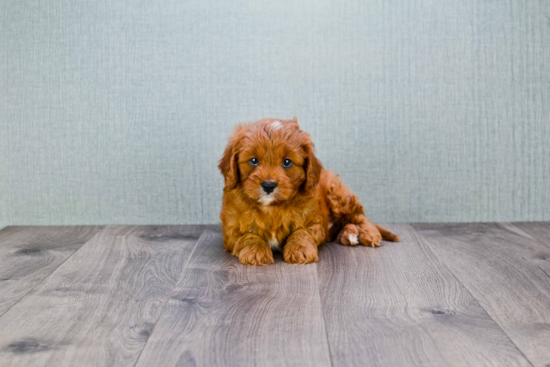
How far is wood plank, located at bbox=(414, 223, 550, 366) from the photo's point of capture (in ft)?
4.96

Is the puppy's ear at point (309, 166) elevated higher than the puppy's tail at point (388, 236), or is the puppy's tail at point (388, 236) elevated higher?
the puppy's ear at point (309, 166)

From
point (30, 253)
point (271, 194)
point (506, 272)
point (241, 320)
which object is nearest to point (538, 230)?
point (506, 272)

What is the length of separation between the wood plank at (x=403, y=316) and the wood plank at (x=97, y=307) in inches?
23.2

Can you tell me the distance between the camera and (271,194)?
2.07m

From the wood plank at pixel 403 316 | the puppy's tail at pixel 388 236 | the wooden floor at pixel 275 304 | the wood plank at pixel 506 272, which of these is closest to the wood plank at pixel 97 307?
the wooden floor at pixel 275 304

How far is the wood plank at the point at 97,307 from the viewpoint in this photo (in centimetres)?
140

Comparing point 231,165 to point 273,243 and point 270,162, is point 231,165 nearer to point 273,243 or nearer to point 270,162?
point 270,162

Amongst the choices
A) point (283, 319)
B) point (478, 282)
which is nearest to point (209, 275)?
point (283, 319)

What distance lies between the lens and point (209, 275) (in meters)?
2.03

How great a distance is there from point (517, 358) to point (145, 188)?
6.94 feet

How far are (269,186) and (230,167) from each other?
0.21m

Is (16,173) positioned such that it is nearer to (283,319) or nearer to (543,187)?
(283,319)

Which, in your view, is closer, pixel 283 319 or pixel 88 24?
pixel 283 319

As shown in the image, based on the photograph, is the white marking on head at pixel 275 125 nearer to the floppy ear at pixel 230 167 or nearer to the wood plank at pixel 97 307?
the floppy ear at pixel 230 167
